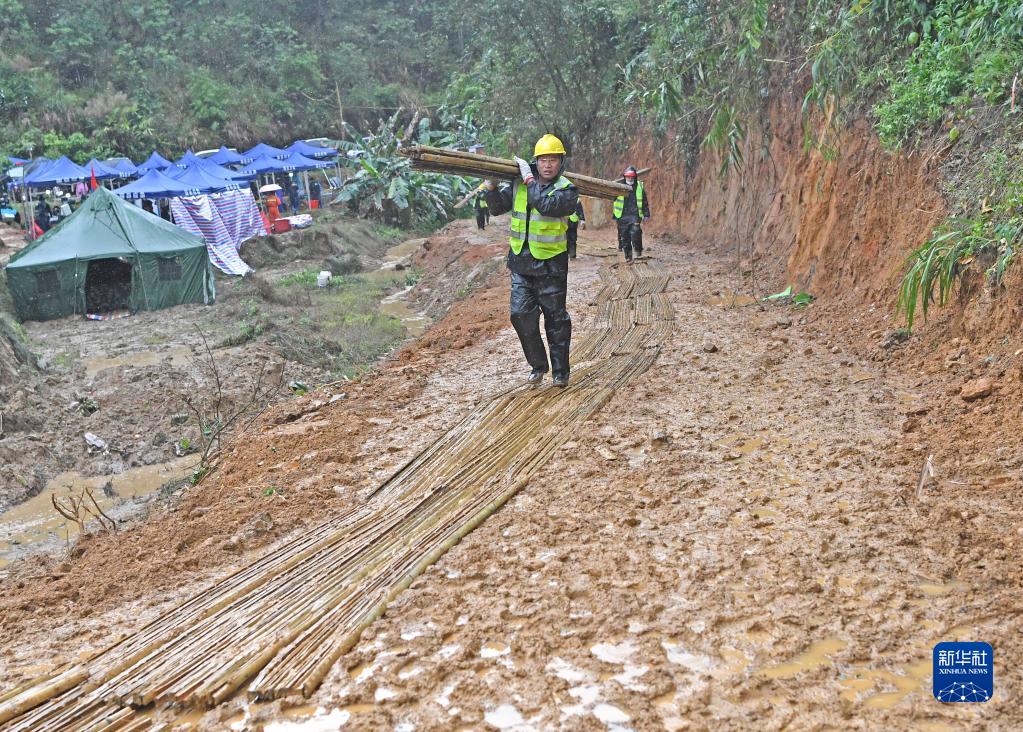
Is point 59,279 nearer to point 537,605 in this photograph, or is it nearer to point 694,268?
point 694,268

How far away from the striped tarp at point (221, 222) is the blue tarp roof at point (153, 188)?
200 cm

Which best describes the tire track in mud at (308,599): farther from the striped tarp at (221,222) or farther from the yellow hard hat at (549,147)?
the striped tarp at (221,222)

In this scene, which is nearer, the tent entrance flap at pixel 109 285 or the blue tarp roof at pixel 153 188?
the tent entrance flap at pixel 109 285

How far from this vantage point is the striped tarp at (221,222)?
2264 cm

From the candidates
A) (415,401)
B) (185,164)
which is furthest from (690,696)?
(185,164)

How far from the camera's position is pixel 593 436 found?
5793mm

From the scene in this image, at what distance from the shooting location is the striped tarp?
22.6m

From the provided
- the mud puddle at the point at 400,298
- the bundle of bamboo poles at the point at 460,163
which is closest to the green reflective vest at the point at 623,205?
the mud puddle at the point at 400,298

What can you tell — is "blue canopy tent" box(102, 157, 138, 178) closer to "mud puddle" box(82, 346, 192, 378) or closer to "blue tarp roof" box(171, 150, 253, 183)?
"blue tarp roof" box(171, 150, 253, 183)

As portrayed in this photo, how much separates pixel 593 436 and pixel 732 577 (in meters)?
2.11

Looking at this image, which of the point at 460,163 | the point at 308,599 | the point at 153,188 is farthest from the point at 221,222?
the point at 308,599

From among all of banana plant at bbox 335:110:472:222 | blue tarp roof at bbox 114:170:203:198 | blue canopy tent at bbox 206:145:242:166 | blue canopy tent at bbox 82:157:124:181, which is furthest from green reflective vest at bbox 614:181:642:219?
blue canopy tent at bbox 206:145:242:166

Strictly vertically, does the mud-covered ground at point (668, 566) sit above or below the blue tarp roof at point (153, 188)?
below

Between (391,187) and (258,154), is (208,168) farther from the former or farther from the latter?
(391,187)
